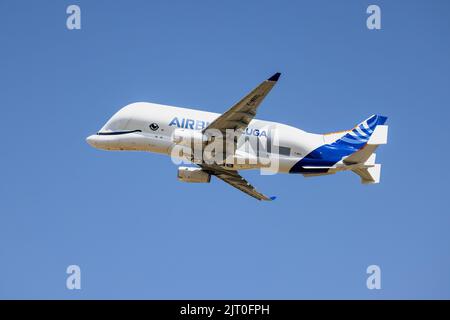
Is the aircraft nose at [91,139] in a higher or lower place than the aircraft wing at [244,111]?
lower

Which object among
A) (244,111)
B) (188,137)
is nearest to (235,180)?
(188,137)

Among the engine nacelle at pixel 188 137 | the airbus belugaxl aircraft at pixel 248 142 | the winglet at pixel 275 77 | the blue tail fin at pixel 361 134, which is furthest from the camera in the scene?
the blue tail fin at pixel 361 134

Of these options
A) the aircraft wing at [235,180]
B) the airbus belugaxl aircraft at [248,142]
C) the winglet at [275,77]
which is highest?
the winglet at [275,77]

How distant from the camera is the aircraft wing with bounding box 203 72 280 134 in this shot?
62062 millimetres

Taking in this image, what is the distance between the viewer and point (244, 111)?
65500 mm

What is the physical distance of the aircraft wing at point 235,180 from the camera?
245 feet

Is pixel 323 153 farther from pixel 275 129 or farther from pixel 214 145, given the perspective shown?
pixel 214 145

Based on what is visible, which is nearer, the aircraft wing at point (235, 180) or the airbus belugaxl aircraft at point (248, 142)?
the airbus belugaxl aircraft at point (248, 142)

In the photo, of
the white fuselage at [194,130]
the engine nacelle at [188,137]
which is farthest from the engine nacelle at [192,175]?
the engine nacelle at [188,137]

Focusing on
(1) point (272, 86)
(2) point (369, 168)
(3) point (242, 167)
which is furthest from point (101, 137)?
(2) point (369, 168)

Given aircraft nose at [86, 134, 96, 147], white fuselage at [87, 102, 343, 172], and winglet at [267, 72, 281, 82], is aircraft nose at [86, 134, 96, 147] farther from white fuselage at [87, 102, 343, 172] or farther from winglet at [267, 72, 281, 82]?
winglet at [267, 72, 281, 82]

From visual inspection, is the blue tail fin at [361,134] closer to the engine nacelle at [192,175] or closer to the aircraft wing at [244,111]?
the aircraft wing at [244,111]

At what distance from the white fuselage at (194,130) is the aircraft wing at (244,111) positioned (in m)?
3.69

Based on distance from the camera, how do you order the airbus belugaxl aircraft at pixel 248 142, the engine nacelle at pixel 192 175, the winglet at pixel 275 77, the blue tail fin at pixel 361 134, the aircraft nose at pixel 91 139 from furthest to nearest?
the engine nacelle at pixel 192 175, the aircraft nose at pixel 91 139, the blue tail fin at pixel 361 134, the airbus belugaxl aircraft at pixel 248 142, the winglet at pixel 275 77
